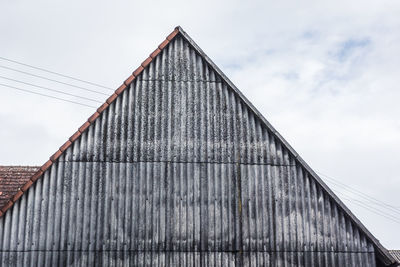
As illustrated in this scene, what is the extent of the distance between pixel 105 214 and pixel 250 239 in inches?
131

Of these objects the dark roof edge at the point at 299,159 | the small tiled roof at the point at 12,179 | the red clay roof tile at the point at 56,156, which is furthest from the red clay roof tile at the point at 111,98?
the small tiled roof at the point at 12,179

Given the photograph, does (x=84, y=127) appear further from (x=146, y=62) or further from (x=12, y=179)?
(x=12, y=179)

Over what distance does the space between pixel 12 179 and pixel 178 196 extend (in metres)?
6.24

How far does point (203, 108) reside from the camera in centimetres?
1277

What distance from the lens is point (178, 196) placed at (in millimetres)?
12047

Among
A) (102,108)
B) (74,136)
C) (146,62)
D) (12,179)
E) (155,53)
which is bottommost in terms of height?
(12,179)

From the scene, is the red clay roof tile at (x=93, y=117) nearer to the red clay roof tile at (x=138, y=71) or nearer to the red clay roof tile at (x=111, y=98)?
the red clay roof tile at (x=111, y=98)

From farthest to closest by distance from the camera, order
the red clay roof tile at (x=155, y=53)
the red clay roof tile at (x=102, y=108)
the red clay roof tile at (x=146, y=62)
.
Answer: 1. the red clay roof tile at (x=155, y=53)
2. the red clay roof tile at (x=146, y=62)
3. the red clay roof tile at (x=102, y=108)

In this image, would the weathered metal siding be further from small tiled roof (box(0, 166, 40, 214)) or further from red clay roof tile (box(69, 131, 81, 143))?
small tiled roof (box(0, 166, 40, 214))

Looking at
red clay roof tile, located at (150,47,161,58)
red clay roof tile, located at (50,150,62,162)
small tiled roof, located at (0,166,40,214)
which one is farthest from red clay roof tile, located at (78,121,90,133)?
small tiled roof, located at (0,166,40,214)

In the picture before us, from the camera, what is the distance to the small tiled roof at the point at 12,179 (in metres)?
14.6

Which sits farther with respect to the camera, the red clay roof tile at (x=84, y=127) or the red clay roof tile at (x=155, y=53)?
the red clay roof tile at (x=155, y=53)

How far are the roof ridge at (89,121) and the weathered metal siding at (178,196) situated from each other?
123 millimetres

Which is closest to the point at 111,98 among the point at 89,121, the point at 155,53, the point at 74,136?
the point at 89,121
